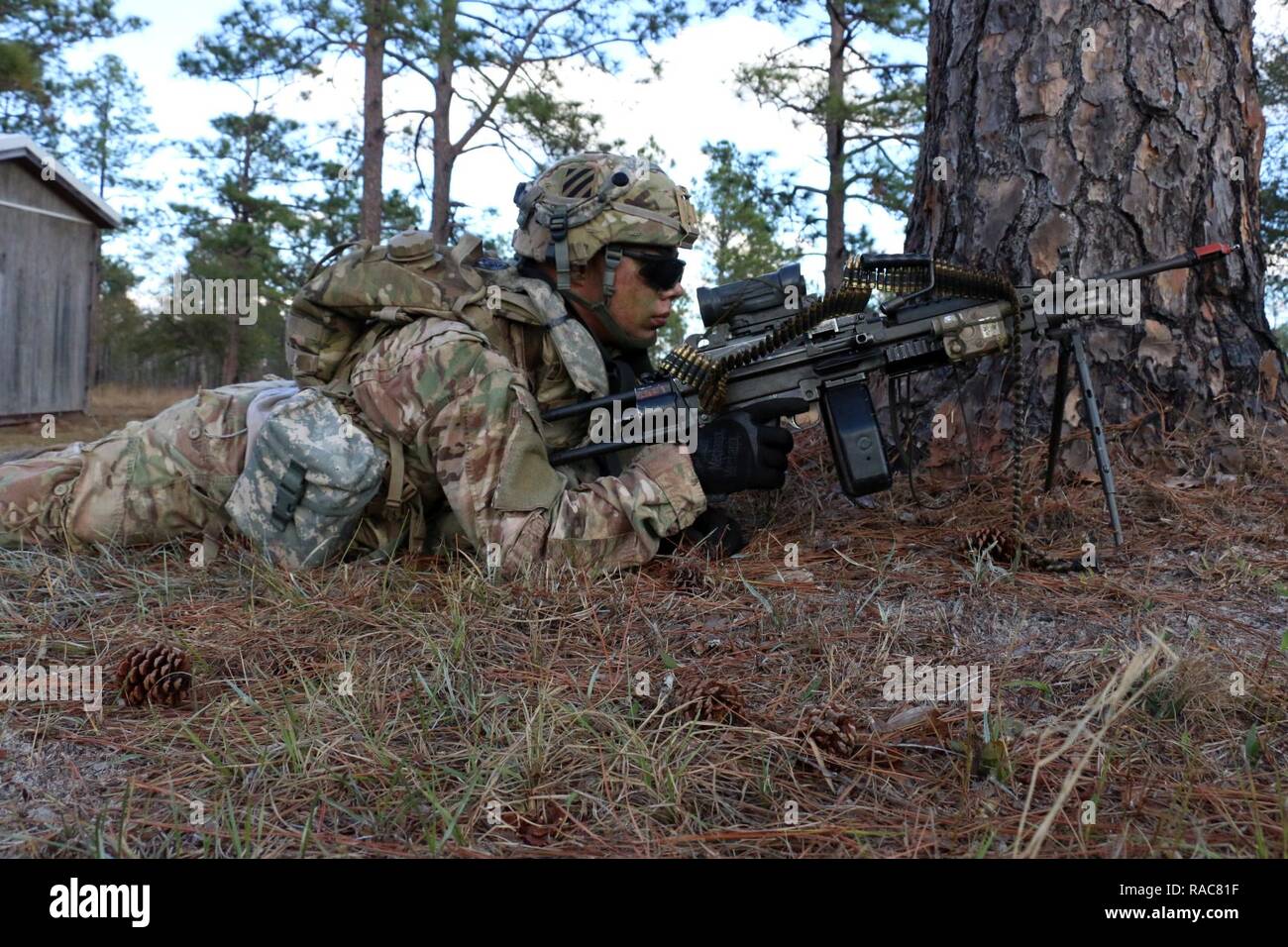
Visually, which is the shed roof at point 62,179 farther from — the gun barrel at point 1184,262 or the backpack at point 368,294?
the gun barrel at point 1184,262

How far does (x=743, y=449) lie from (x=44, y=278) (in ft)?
41.7

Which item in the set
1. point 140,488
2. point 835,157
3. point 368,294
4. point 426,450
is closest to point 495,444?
point 426,450

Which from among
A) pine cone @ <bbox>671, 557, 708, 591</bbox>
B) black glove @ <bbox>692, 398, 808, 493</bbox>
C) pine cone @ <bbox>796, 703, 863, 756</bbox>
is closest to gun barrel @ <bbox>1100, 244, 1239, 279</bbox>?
black glove @ <bbox>692, 398, 808, 493</bbox>

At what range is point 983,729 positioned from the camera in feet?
6.35

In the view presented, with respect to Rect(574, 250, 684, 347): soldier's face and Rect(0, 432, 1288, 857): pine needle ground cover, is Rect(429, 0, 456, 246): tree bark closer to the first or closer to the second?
Rect(574, 250, 684, 347): soldier's face

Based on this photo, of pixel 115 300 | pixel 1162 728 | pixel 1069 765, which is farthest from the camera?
pixel 115 300

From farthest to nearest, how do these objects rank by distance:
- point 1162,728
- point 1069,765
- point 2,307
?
point 2,307
point 1162,728
point 1069,765

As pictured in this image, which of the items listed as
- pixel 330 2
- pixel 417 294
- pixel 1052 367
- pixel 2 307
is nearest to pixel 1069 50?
pixel 1052 367

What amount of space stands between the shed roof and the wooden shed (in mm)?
12

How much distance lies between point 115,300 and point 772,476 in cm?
Result: 3274

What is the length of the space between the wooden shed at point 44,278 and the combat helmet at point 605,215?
35.8 feet

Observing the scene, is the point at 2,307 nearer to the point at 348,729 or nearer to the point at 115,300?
the point at 348,729

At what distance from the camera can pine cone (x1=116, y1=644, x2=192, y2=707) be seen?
7.34ft

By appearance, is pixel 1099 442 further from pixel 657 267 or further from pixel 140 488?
pixel 140 488
